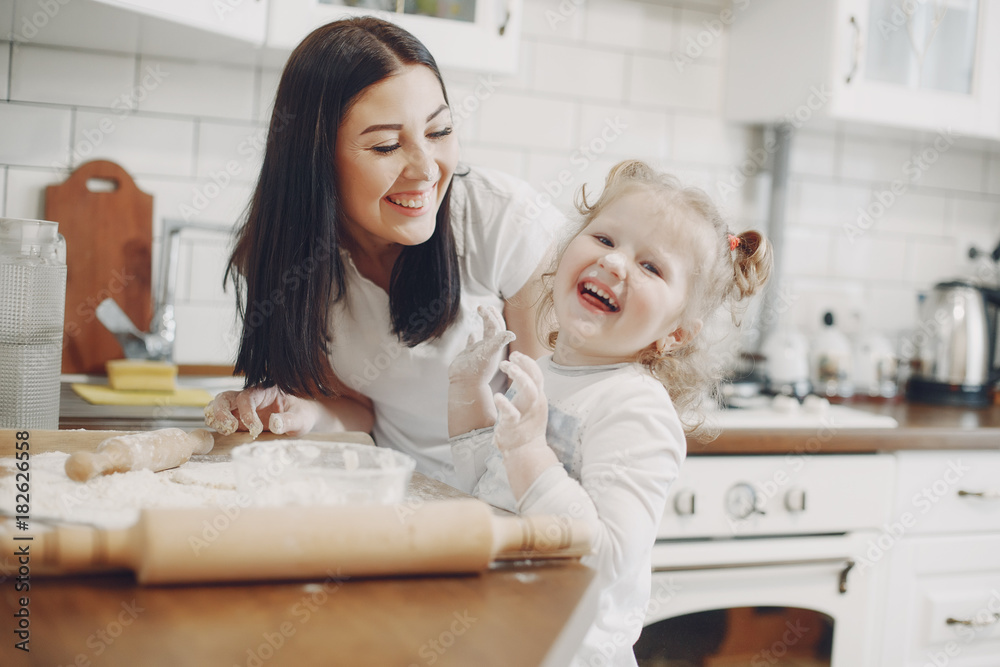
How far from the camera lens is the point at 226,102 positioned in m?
1.83

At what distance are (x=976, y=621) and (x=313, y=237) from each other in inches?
64.8

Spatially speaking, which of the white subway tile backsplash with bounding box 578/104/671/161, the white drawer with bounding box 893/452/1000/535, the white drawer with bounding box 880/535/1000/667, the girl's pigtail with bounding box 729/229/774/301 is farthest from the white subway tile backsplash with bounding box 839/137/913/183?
the girl's pigtail with bounding box 729/229/774/301

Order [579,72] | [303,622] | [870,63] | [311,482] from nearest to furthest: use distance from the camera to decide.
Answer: [303,622]
[311,482]
[870,63]
[579,72]

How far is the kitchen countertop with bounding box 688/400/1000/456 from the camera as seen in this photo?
1568 millimetres

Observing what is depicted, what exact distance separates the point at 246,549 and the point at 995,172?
101 inches

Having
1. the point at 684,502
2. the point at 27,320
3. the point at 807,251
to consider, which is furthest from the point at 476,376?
the point at 807,251

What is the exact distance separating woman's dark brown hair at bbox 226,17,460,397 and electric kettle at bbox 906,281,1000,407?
4.82 ft

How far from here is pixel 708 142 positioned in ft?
7.12

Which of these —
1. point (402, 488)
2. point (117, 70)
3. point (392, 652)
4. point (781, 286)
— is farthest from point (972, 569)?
point (117, 70)

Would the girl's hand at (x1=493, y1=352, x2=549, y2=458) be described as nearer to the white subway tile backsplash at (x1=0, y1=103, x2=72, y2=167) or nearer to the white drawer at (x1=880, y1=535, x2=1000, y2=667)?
the white drawer at (x1=880, y1=535, x2=1000, y2=667)

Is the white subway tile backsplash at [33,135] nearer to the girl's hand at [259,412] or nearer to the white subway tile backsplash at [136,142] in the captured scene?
the white subway tile backsplash at [136,142]

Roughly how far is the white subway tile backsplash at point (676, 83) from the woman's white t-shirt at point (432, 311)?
88 cm

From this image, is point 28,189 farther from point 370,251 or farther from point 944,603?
point 944,603

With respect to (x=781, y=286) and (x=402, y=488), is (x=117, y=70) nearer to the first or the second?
(x=402, y=488)
